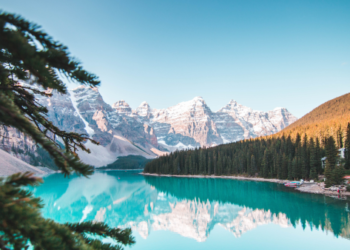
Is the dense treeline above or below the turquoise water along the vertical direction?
above

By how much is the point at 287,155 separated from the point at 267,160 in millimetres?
6615

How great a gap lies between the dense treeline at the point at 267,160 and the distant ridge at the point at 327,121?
14.2ft

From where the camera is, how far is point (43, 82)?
1.38m

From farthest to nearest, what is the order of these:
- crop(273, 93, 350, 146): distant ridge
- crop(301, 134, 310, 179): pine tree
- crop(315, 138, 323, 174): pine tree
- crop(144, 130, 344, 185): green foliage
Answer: crop(273, 93, 350, 146): distant ridge
crop(301, 134, 310, 179): pine tree
crop(315, 138, 323, 174): pine tree
crop(144, 130, 344, 185): green foliage

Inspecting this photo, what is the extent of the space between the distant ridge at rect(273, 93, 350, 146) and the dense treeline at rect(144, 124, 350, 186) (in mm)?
4313

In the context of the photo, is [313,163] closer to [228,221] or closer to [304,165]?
[304,165]

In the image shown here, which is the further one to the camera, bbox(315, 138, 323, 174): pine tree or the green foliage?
bbox(315, 138, 323, 174): pine tree

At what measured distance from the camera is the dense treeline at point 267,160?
4677 cm

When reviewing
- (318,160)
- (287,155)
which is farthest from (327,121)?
(318,160)

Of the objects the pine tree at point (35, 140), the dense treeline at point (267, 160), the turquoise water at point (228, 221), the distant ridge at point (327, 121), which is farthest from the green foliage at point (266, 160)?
the pine tree at point (35, 140)

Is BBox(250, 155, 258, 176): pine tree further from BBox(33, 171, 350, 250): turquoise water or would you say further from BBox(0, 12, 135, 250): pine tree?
BBox(0, 12, 135, 250): pine tree

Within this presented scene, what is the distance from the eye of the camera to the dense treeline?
46766 millimetres

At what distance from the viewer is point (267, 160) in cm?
6931

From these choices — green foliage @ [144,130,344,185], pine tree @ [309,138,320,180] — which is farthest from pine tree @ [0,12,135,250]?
pine tree @ [309,138,320,180]
